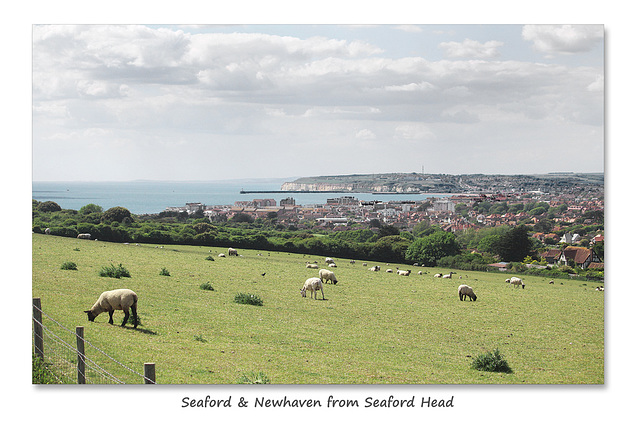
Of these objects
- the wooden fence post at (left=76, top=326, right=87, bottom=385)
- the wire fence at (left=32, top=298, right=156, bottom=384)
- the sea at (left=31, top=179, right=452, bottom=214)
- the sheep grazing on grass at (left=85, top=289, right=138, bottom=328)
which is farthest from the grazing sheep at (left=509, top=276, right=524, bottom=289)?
the wooden fence post at (left=76, top=326, right=87, bottom=385)

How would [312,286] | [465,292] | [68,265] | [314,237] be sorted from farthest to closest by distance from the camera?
1. [465,292]
2. [314,237]
3. [312,286]
4. [68,265]

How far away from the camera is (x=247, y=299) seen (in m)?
11.6

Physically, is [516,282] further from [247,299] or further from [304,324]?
[247,299]

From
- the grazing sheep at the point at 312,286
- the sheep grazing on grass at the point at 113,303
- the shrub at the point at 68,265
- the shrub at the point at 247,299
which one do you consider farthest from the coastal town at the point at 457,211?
the sheep grazing on grass at the point at 113,303

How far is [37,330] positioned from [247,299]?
462 centimetres

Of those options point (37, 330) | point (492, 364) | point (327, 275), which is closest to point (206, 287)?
point (327, 275)

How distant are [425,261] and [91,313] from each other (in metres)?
9.99

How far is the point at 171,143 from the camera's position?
11.2m

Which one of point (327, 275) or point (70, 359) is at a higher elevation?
point (327, 275)

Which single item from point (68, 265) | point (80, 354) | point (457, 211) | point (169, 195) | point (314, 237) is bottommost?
point (80, 354)

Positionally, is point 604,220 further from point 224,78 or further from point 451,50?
point 224,78

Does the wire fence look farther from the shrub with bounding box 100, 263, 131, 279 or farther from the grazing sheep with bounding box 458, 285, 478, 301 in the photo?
the grazing sheep with bounding box 458, 285, 478, 301

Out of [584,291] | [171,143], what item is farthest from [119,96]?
[584,291]

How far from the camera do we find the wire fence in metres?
7.14
